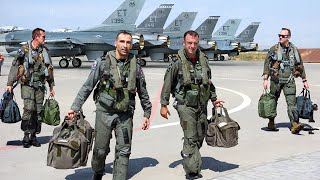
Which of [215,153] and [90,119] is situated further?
[90,119]

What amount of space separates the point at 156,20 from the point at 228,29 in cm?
1829

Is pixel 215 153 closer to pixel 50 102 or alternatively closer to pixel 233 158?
pixel 233 158

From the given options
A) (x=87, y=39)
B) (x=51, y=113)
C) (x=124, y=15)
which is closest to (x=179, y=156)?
(x=51, y=113)

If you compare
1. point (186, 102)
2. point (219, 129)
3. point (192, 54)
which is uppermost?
point (192, 54)

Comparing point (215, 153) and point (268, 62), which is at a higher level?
point (268, 62)

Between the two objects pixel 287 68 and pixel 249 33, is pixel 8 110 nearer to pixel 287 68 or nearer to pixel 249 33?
pixel 287 68

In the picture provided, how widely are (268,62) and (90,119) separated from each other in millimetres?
4310

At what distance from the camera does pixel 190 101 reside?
17.7ft

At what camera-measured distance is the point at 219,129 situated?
552cm

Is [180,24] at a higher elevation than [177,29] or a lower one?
higher

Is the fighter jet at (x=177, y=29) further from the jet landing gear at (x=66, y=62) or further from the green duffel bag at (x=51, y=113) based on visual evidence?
the green duffel bag at (x=51, y=113)

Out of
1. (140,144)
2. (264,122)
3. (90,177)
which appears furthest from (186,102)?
(264,122)

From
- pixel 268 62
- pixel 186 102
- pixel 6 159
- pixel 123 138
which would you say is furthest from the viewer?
pixel 268 62

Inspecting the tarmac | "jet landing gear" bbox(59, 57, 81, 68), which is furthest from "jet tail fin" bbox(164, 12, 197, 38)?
the tarmac
